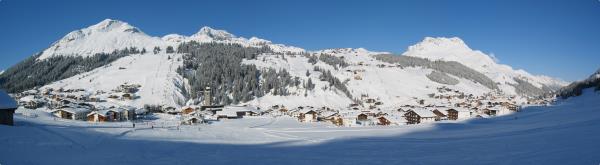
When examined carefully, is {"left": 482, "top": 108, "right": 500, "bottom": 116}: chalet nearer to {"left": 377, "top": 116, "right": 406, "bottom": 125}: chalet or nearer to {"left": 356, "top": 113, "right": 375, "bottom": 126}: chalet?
{"left": 356, "top": 113, "right": 375, "bottom": 126}: chalet

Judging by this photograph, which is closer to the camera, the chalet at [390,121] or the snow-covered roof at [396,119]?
the chalet at [390,121]

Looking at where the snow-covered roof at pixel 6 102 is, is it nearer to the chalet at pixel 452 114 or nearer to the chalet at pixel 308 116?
the chalet at pixel 308 116

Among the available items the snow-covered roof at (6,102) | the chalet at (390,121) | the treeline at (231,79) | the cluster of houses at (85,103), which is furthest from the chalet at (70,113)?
the treeline at (231,79)

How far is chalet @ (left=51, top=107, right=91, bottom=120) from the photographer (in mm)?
82188

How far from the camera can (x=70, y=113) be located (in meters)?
82.9

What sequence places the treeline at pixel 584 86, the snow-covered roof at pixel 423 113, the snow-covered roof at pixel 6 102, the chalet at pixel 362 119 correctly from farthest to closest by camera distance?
the treeline at pixel 584 86 → the snow-covered roof at pixel 423 113 → the chalet at pixel 362 119 → the snow-covered roof at pixel 6 102

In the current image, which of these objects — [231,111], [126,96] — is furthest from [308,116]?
[126,96]

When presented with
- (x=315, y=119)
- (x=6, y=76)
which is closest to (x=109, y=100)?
(x=315, y=119)

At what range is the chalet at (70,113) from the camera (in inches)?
3236

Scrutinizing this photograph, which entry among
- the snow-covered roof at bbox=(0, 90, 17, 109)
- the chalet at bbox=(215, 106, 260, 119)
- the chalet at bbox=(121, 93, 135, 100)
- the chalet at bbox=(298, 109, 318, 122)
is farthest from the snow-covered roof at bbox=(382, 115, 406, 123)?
the chalet at bbox=(121, 93, 135, 100)

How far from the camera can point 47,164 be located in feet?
81.1

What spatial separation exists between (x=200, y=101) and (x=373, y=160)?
425ft

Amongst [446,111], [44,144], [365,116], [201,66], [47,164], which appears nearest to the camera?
[47,164]

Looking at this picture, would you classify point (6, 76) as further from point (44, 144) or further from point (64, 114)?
point (44, 144)
